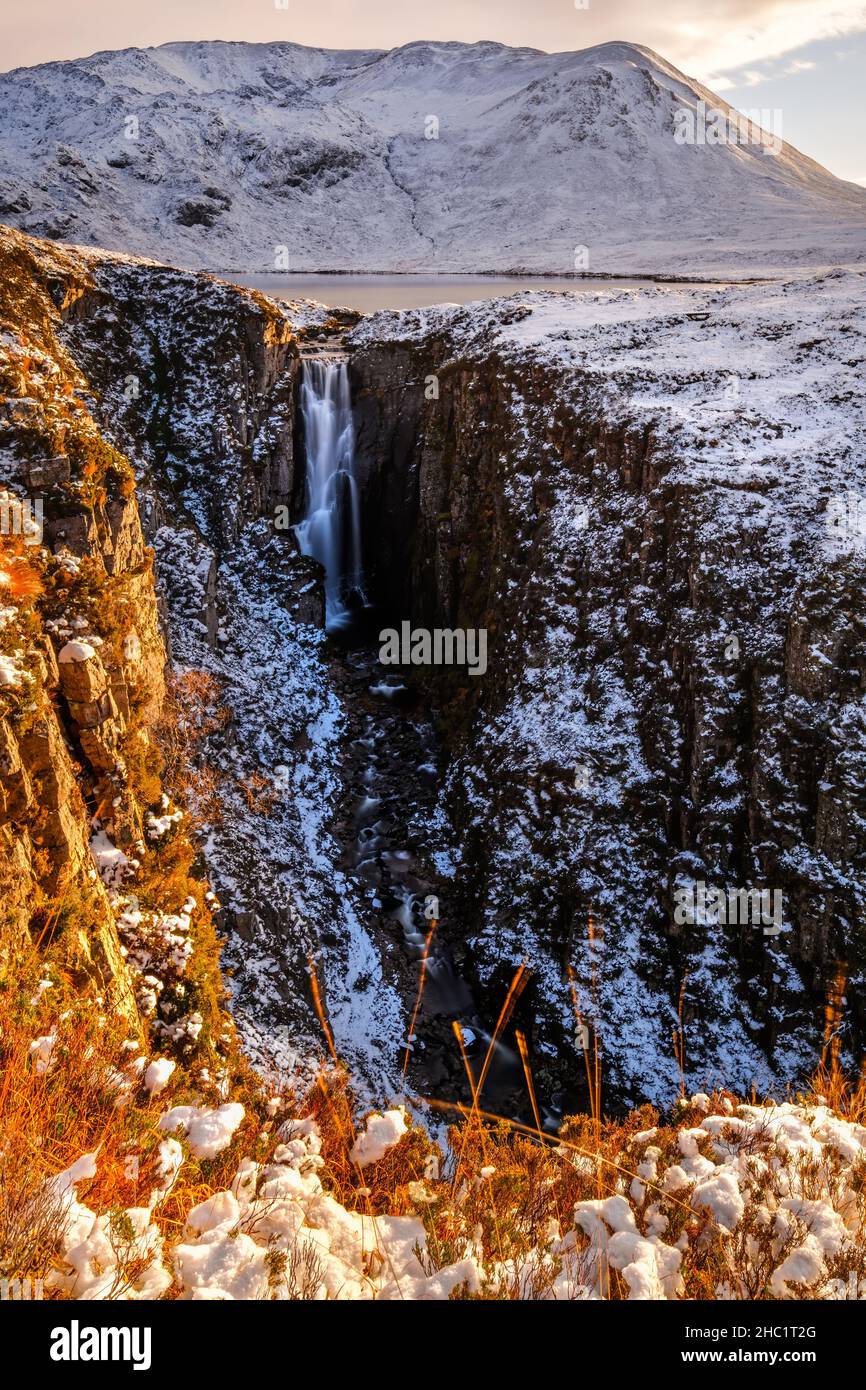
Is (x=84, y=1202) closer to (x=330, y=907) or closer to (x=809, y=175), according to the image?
(x=330, y=907)

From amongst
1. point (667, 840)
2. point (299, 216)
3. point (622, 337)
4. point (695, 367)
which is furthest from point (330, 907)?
point (299, 216)

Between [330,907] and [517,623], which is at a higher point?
[517,623]

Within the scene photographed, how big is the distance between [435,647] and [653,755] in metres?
12.8

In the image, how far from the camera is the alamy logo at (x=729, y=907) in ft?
54.5

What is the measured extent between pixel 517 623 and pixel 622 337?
53.3 feet

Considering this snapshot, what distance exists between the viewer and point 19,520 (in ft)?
41.7

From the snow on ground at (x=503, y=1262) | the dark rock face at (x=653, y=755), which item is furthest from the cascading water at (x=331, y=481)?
the snow on ground at (x=503, y=1262)

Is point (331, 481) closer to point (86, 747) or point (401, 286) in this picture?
point (86, 747)

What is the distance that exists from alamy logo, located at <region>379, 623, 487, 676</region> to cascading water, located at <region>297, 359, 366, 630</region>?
200 inches

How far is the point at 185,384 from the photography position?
33000 mm

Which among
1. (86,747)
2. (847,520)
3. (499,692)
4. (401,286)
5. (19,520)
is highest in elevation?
(401,286)
